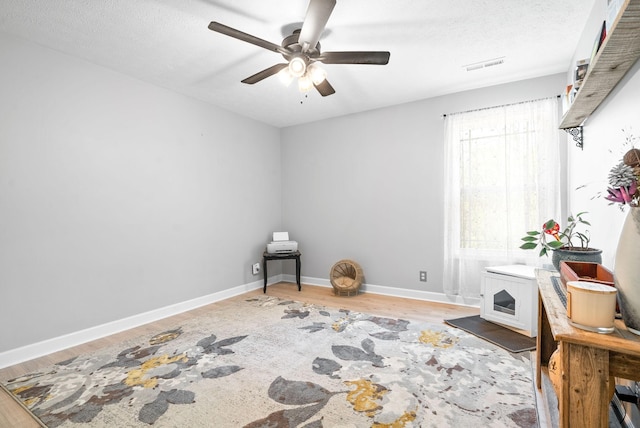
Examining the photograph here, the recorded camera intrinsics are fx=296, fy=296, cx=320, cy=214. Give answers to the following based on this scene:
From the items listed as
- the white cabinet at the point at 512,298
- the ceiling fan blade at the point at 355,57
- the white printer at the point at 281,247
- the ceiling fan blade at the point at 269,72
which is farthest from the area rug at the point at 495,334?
the ceiling fan blade at the point at 269,72

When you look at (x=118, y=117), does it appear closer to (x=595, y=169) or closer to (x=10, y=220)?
(x=10, y=220)

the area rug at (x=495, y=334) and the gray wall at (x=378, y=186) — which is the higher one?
the gray wall at (x=378, y=186)

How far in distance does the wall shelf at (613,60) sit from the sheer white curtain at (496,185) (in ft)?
4.23

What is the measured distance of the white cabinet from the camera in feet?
8.34

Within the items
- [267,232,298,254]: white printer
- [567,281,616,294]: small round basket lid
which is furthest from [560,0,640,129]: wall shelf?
[267,232,298,254]: white printer

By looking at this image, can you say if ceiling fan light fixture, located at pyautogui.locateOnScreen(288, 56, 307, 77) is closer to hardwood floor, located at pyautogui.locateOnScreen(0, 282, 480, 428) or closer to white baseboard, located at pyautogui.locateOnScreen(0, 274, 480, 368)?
hardwood floor, located at pyautogui.locateOnScreen(0, 282, 480, 428)

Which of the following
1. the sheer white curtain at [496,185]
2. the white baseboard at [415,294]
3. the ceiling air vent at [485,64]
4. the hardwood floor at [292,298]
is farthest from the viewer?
the white baseboard at [415,294]

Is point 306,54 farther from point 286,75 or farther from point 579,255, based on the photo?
point 579,255

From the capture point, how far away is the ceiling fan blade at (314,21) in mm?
1643

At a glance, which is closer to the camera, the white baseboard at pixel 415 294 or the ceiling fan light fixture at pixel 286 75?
the ceiling fan light fixture at pixel 286 75

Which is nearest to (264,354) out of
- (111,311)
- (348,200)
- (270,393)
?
(270,393)

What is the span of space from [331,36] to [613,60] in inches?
68.8

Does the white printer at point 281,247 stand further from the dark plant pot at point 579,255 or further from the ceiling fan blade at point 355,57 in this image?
the dark plant pot at point 579,255

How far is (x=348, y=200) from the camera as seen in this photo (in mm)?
4238
